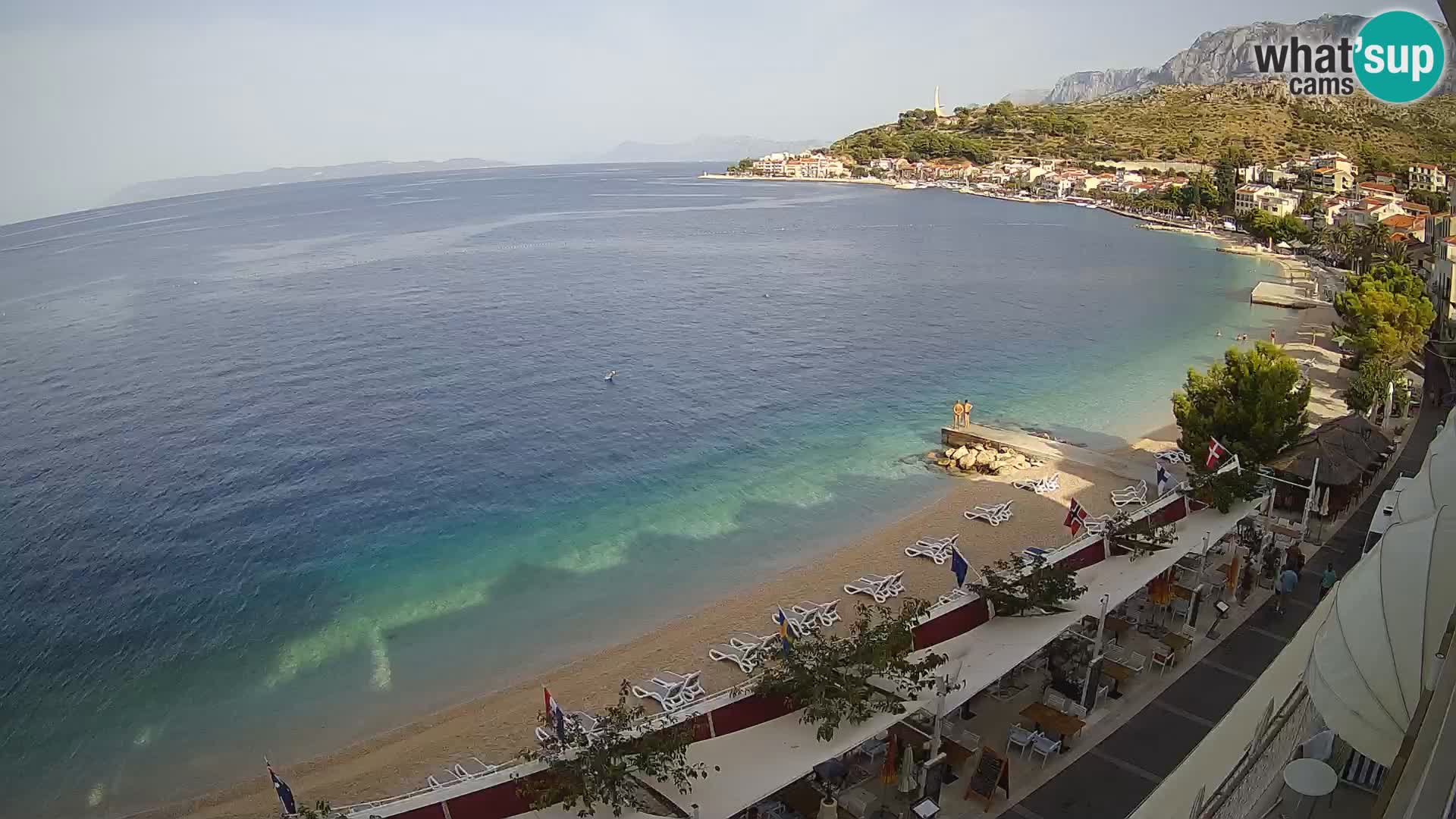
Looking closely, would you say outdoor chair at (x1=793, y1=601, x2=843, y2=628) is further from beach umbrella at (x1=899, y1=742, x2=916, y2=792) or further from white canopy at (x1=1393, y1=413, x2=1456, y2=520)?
white canopy at (x1=1393, y1=413, x2=1456, y2=520)

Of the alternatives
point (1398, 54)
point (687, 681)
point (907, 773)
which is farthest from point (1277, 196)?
point (907, 773)

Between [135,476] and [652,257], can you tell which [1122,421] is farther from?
[652,257]

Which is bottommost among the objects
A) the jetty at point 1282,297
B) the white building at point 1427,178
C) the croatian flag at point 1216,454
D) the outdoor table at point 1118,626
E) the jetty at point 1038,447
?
the jetty at point 1038,447

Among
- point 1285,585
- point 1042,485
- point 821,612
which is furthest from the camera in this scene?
point 1042,485

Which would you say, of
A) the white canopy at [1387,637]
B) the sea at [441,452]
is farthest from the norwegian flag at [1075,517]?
the sea at [441,452]

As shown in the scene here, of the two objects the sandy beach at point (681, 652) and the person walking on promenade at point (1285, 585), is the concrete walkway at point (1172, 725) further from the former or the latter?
the sandy beach at point (681, 652)

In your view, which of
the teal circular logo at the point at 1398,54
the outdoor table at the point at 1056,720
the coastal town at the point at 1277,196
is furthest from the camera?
the coastal town at the point at 1277,196

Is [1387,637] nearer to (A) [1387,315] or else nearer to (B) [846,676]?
(B) [846,676]

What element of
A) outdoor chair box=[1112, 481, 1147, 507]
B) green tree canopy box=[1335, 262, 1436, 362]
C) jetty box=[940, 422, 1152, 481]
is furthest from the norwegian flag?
green tree canopy box=[1335, 262, 1436, 362]
